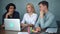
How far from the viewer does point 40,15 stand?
3258 mm

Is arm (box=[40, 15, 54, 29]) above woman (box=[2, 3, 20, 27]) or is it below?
below

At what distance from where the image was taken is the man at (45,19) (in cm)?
314

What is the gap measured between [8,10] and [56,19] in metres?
0.89

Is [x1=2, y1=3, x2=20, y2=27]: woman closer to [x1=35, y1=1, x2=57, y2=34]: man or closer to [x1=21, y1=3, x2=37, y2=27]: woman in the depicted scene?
[x1=21, y1=3, x2=37, y2=27]: woman

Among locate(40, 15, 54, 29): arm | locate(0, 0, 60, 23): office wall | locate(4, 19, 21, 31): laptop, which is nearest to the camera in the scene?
locate(4, 19, 21, 31): laptop

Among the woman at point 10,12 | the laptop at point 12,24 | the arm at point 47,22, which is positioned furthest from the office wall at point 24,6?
the laptop at point 12,24

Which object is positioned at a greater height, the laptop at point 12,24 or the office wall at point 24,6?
the office wall at point 24,6

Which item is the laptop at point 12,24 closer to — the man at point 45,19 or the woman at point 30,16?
the man at point 45,19

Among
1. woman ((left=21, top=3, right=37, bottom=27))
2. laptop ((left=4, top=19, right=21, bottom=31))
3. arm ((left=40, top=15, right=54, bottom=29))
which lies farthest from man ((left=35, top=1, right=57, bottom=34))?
laptop ((left=4, top=19, right=21, bottom=31))

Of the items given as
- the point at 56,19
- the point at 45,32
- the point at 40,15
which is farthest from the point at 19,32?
the point at 56,19

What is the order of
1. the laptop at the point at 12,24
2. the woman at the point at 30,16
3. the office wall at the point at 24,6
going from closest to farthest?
the laptop at the point at 12,24 → the office wall at the point at 24,6 → the woman at the point at 30,16

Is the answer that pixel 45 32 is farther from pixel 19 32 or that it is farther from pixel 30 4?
pixel 30 4

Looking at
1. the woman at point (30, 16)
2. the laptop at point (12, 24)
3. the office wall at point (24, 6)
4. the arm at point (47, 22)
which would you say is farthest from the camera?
the woman at point (30, 16)

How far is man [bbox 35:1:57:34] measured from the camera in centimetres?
314
